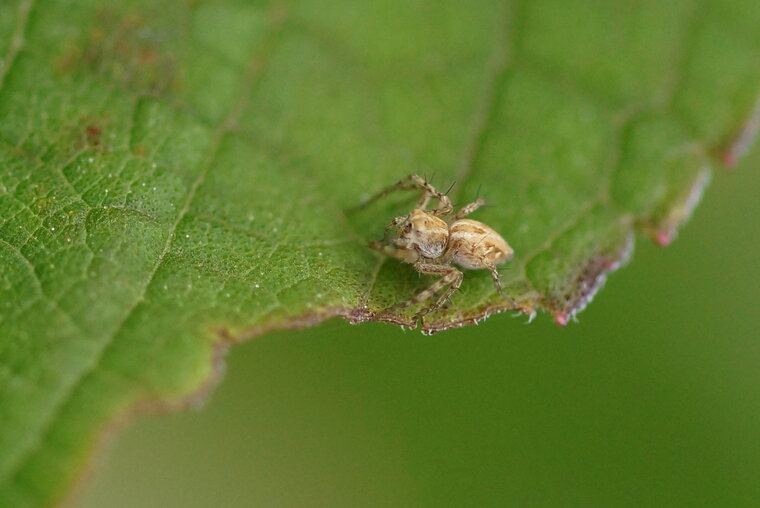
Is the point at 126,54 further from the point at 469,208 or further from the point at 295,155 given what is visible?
the point at 469,208

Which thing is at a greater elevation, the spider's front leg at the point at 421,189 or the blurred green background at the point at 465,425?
the spider's front leg at the point at 421,189

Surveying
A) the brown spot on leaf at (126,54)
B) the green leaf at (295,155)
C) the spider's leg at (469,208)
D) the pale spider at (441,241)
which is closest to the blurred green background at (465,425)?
the pale spider at (441,241)

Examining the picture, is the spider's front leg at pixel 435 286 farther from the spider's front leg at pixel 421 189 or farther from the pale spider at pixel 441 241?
the spider's front leg at pixel 421 189

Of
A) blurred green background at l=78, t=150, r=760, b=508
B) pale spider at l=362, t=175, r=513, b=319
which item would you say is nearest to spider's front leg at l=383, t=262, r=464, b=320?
pale spider at l=362, t=175, r=513, b=319

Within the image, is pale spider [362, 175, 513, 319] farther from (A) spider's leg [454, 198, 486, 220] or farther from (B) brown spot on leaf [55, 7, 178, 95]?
(B) brown spot on leaf [55, 7, 178, 95]

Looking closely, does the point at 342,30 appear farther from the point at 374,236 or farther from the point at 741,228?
the point at 741,228

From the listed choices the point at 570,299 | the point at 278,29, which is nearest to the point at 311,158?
the point at 278,29

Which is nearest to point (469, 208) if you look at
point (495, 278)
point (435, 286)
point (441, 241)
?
point (441, 241)
